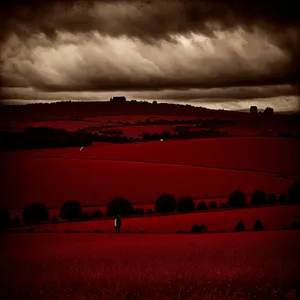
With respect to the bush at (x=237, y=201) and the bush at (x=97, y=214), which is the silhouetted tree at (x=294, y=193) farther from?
the bush at (x=97, y=214)

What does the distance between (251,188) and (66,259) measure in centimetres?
2858

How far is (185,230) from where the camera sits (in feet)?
77.4

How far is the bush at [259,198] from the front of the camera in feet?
107

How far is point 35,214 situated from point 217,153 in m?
26.3

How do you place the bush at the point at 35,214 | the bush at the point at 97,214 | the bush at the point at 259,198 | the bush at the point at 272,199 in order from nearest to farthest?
the bush at the point at 35,214 → the bush at the point at 97,214 → the bush at the point at 259,198 → the bush at the point at 272,199

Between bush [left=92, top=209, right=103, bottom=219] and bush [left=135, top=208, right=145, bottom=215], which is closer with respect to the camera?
bush [left=92, top=209, right=103, bottom=219]

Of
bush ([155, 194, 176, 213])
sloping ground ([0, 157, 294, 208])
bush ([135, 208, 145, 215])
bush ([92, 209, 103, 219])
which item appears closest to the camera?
bush ([92, 209, 103, 219])

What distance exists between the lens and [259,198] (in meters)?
32.8

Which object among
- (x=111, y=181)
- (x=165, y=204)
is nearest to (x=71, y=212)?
(x=165, y=204)

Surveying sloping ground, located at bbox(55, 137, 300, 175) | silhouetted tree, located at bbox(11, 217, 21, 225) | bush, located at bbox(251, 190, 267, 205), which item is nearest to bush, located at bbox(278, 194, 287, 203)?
bush, located at bbox(251, 190, 267, 205)

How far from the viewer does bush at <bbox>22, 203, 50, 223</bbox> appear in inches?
1104

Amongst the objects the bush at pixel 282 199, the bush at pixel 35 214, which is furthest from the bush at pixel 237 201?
the bush at pixel 35 214

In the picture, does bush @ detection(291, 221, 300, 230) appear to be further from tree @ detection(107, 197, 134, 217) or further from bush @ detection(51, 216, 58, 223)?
bush @ detection(51, 216, 58, 223)

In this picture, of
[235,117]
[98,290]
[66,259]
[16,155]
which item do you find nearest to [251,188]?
[16,155]
